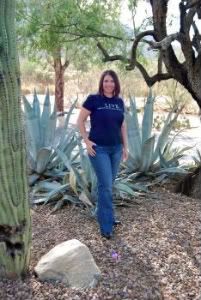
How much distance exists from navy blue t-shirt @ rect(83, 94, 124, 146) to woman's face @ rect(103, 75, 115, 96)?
0.06 meters

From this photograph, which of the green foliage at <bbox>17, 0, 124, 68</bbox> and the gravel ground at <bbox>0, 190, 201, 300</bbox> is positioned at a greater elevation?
the green foliage at <bbox>17, 0, 124, 68</bbox>

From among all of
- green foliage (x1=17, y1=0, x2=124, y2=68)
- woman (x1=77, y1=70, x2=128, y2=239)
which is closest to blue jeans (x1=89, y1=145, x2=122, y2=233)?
woman (x1=77, y1=70, x2=128, y2=239)

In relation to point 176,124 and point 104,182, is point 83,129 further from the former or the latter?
point 176,124

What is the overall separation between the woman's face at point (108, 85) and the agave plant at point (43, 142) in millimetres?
1747

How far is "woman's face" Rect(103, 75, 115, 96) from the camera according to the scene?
15.1ft

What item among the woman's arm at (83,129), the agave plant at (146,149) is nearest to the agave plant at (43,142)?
the agave plant at (146,149)

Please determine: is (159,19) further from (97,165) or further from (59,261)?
(59,261)

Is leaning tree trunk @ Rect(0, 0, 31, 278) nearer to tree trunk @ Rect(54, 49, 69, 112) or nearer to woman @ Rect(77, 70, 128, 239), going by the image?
woman @ Rect(77, 70, 128, 239)

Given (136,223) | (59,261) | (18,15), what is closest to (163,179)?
(136,223)

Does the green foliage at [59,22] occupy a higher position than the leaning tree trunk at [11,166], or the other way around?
the green foliage at [59,22]

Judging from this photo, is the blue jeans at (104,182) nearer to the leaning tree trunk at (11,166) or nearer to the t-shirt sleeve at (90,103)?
the t-shirt sleeve at (90,103)

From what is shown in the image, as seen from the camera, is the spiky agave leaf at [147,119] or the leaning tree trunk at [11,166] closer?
the leaning tree trunk at [11,166]

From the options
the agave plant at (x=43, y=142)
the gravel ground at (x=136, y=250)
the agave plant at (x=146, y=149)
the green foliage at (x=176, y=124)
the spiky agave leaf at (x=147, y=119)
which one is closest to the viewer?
the gravel ground at (x=136, y=250)

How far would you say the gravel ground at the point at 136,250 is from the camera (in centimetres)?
342
